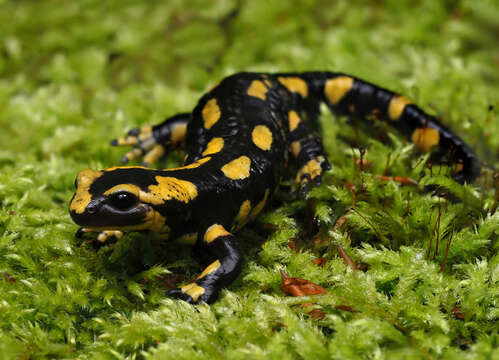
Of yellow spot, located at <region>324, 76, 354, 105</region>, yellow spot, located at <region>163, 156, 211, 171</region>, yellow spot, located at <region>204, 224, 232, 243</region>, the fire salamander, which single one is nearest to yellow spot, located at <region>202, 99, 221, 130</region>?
the fire salamander

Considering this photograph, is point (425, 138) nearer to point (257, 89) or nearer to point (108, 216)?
point (257, 89)

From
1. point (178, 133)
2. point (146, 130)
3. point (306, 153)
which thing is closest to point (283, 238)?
point (306, 153)

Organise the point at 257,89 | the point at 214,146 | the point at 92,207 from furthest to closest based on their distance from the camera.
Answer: the point at 257,89
the point at 214,146
the point at 92,207

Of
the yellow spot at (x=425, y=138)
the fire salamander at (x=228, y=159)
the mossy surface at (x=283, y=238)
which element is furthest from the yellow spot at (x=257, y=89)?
the yellow spot at (x=425, y=138)

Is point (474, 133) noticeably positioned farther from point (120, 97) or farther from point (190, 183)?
point (120, 97)

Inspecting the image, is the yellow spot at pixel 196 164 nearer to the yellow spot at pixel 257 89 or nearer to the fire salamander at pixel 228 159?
the fire salamander at pixel 228 159

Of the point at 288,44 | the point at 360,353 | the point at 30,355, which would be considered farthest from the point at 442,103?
the point at 30,355

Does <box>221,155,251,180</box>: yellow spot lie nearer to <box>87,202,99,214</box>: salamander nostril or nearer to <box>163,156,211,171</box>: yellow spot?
<box>163,156,211,171</box>: yellow spot
